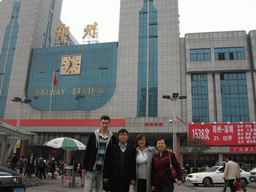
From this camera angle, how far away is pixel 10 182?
591 cm

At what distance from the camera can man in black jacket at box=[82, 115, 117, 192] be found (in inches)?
185

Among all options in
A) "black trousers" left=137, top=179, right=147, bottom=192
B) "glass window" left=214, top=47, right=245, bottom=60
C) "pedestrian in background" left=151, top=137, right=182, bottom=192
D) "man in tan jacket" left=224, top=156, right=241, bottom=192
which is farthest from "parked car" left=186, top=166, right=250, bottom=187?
"glass window" left=214, top=47, right=245, bottom=60

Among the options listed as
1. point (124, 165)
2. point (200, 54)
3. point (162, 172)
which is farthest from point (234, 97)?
point (124, 165)

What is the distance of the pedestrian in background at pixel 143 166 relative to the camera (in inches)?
189

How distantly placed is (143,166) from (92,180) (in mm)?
1050

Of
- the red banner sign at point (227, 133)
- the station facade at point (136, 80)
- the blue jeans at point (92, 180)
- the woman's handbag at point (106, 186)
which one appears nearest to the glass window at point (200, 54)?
the station facade at point (136, 80)

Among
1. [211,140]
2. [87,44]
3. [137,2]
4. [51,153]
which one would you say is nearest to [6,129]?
[211,140]

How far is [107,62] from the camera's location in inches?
1784

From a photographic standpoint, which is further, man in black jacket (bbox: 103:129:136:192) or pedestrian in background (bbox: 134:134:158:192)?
pedestrian in background (bbox: 134:134:158:192)

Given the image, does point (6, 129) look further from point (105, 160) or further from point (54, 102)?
point (54, 102)

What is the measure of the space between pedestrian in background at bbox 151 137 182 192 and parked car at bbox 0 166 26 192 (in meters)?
3.49

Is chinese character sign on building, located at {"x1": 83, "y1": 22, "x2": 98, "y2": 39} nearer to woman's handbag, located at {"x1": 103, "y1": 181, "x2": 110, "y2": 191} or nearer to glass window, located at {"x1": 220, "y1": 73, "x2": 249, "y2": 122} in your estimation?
glass window, located at {"x1": 220, "y1": 73, "x2": 249, "y2": 122}

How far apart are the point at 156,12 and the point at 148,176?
146 feet

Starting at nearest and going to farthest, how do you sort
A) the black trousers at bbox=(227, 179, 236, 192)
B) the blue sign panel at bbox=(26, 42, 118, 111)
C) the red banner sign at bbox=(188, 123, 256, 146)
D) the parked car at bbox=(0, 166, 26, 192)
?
the parked car at bbox=(0, 166, 26, 192)
the black trousers at bbox=(227, 179, 236, 192)
the red banner sign at bbox=(188, 123, 256, 146)
the blue sign panel at bbox=(26, 42, 118, 111)
